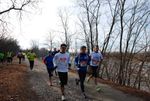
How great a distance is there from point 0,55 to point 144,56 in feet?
80.9

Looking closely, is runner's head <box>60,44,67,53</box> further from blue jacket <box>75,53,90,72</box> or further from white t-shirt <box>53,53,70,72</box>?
blue jacket <box>75,53,90,72</box>

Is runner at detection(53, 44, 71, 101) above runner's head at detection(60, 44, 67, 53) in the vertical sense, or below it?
below

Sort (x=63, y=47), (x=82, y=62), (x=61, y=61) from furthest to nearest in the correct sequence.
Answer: (x=82, y=62), (x=61, y=61), (x=63, y=47)

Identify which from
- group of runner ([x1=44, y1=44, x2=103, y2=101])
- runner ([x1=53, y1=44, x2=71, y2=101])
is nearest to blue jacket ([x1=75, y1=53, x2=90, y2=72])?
group of runner ([x1=44, y1=44, x2=103, y2=101])

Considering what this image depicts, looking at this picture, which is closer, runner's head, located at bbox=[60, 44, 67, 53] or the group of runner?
runner's head, located at bbox=[60, 44, 67, 53]

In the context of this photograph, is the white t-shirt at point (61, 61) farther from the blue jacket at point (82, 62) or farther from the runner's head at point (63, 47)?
the blue jacket at point (82, 62)

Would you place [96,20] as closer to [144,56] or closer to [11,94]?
[144,56]

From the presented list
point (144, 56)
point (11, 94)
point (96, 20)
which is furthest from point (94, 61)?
point (96, 20)

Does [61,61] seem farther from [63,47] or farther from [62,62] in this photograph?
[63,47]

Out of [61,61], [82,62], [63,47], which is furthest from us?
[82,62]

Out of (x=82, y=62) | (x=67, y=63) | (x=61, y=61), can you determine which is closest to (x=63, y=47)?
(x=61, y=61)

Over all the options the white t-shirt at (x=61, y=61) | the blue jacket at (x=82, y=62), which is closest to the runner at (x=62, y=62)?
the white t-shirt at (x=61, y=61)

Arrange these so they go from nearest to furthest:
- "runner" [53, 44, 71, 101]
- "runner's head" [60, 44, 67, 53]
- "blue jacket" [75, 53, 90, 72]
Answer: "runner's head" [60, 44, 67, 53], "runner" [53, 44, 71, 101], "blue jacket" [75, 53, 90, 72]

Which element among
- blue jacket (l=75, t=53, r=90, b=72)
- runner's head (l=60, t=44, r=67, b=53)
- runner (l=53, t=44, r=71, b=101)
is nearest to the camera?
runner's head (l=60, t=44, r=67, b=53)
